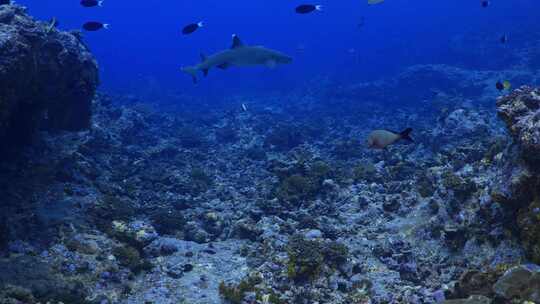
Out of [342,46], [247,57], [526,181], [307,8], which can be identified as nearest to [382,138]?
[526,181]

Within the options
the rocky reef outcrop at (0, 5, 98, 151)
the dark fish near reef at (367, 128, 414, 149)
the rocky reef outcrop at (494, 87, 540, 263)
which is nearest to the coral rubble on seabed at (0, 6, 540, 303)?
the rocky reef outcrop at (494, 87, 540, 263)

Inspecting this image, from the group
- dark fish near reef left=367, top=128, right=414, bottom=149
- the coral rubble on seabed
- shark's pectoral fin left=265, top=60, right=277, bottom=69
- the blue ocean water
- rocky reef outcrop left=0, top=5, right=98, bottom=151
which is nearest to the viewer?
dark fish near reef left=367, top=128, right=414, bottom=149

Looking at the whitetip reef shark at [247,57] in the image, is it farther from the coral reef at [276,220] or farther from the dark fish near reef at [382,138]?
the dark fish near reef at [382,138]

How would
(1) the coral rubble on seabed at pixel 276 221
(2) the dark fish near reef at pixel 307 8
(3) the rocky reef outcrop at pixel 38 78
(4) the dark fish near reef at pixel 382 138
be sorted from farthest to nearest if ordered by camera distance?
(2) the dark fish near reef at pixel 307 8 < (3) the rocky reef outcrop at pixel 38 78 < (1) the coral rubble on seabed at pixel 276 221 < (4) the dark fish near reef at pixel 382 138

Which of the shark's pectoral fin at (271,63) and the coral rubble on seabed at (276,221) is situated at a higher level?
the shark's pectoral fin at (271,63)

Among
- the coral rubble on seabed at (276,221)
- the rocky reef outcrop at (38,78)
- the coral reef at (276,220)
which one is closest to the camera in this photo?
the coral rubble on seabed at (276,221)

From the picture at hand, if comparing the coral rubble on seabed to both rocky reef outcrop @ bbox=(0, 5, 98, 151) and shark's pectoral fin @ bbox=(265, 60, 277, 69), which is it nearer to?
rocky reef outcrop @ bbox=(0, 5, 98, 151)

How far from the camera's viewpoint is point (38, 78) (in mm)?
8641

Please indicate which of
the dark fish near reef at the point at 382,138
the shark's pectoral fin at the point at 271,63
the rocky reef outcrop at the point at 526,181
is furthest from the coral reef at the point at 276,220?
the shark's pectoral fin at the point at 271,63

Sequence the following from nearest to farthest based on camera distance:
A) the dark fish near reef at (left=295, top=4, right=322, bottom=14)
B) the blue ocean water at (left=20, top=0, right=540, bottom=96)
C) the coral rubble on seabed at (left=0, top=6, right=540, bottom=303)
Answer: the coral rubble on seabed at (left=0, top=6, right=540, bottom=303)
the dark fish near reef at (left=295, top=4, right=322, bottom=14)
the blue ocean water at (left=20, top=0, right=540, bottom=96)

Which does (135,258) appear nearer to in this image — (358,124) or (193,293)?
(193,293)

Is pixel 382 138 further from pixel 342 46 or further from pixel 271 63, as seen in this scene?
pixel 342 46

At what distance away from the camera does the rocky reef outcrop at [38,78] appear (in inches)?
282

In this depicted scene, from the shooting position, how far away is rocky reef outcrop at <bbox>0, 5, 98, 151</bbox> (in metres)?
7.16
